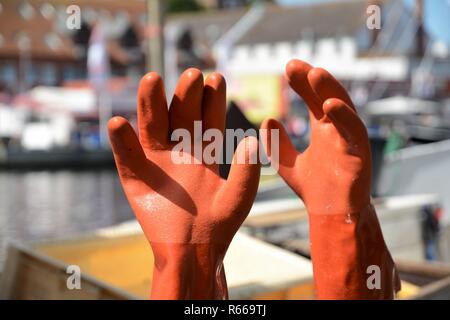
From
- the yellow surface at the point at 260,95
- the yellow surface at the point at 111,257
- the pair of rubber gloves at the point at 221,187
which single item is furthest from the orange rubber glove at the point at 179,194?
the yellow surface at the point at 260,95

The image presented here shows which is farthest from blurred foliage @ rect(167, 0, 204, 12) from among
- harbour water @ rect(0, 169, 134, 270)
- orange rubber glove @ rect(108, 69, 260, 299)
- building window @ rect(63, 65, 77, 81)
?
orange rubber glove @ rect(108, 69, 260, 299)

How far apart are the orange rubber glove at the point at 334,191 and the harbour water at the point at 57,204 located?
24.6ft

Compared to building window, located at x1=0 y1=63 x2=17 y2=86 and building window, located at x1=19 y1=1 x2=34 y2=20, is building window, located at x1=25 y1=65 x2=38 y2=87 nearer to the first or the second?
building window, located at x1=0 y1=63 x2=17 y2=86

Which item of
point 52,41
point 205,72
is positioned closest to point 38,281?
point 205,72

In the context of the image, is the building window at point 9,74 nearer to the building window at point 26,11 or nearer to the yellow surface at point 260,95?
the building window at point 26,11

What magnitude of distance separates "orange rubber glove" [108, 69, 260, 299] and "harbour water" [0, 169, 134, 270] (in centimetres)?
754

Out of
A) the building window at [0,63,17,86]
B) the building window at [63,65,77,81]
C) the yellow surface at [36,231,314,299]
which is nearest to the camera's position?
the yellow surface at [36,231,314,299]

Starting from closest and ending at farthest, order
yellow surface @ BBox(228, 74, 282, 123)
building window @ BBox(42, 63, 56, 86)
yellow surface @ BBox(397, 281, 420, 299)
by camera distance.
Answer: yellow surface @ BBox(397, 281, 420, 299) → yellow surface @ BBox(228, 74, 282, 123) → building window @ BBox(42, 63, 56, 86)

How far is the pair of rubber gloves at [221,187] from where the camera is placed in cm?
203

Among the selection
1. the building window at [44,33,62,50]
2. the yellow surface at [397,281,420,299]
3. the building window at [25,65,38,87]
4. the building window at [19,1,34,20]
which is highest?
the building window at [19,1,34,20]

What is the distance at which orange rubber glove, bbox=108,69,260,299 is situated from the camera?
2.02 m

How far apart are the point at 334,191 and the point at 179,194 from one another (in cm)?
56

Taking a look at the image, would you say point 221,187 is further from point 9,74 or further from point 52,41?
point 52,41
